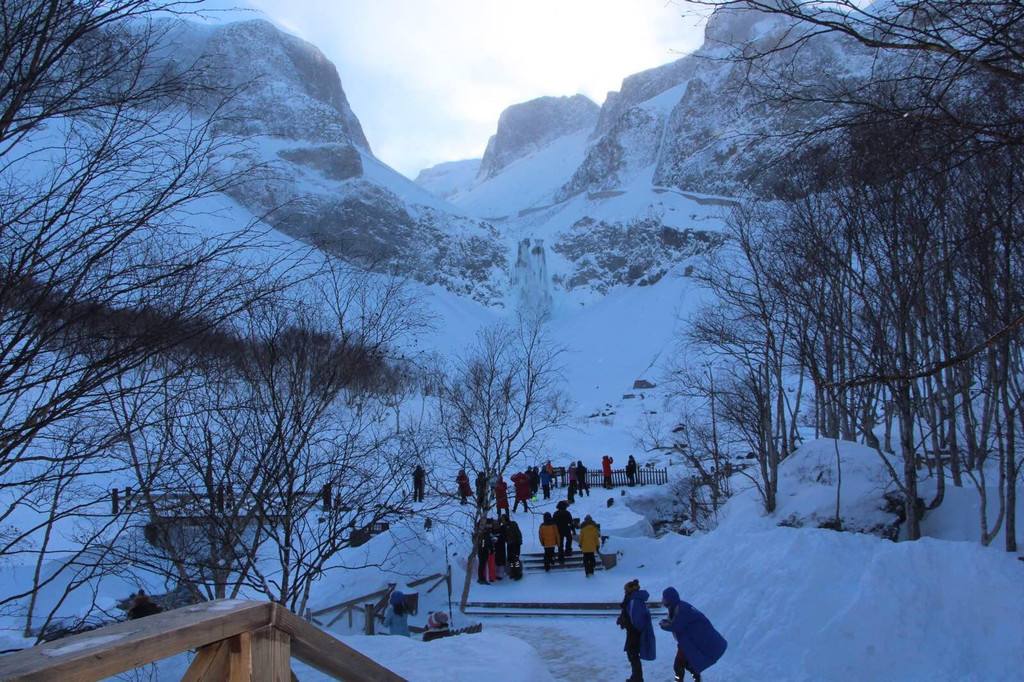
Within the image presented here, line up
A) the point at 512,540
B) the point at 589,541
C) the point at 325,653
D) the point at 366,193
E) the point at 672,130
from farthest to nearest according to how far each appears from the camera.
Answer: the point at 672,130, the point at 366,193, the point at 512,540, the point at 589,541, the point at 325,653

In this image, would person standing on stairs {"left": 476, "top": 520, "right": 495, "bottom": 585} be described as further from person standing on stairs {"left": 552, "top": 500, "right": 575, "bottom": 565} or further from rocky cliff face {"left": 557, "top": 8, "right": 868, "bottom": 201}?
rocky cliff face {"left": 557, "top": 8, "right": 868, "bottom": 201}

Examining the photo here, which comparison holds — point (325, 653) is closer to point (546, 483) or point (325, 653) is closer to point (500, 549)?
point (500, 549)

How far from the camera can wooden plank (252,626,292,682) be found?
1679 mm

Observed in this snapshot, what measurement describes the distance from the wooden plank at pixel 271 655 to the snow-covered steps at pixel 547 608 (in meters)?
10.1

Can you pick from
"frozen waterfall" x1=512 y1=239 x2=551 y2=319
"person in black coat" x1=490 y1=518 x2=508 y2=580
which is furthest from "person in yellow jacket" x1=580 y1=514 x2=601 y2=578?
"frozen waterfall" x1=512 y1=239 x2=551 y2=319

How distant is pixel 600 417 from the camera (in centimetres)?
4319

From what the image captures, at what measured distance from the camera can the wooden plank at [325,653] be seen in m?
1.76

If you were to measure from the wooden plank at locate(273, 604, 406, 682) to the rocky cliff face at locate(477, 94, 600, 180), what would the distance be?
178 m

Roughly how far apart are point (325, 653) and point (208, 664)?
32 centimetres

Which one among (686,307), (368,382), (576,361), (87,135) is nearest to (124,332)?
(87,135)

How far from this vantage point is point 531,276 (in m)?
94.2

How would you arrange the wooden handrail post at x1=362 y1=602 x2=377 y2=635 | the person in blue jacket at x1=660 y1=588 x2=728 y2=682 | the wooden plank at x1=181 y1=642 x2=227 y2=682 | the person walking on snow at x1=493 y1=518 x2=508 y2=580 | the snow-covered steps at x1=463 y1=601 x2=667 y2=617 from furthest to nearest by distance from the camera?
the person walking on snow at x1=493 y1=518 x2=508 y2=580 < the snow-covered steps at x1=463 y1=601 x2=667 y2=617 < the wooden handrail post at x1=362 y1=602 x2=377 y2=635 < the person in blue jacket at x1=660 y1=588 x2=728 y2=682 < the wooden plank at x1=181 y1=642 x2=227 y2=682

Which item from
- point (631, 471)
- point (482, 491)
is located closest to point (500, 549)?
point (482, 491)

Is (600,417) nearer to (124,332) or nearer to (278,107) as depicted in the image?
(124,332)
